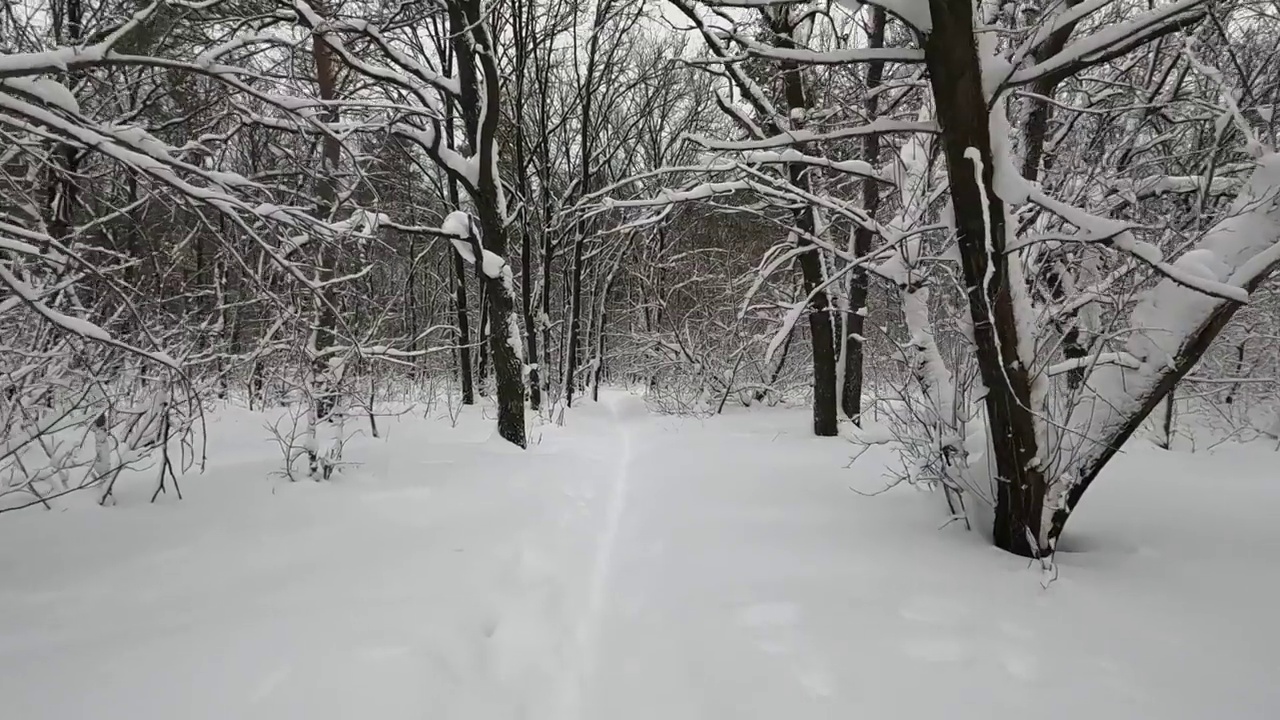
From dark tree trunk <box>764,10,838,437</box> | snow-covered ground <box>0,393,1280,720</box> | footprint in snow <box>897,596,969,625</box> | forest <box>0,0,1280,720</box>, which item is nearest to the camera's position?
snow-covered ground <box>0,393,1280,720</box>

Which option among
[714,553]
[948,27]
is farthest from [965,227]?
[714,553]

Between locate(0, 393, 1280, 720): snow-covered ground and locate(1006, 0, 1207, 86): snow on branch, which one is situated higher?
locate(1006, 0, 1207, 86): snow on branch

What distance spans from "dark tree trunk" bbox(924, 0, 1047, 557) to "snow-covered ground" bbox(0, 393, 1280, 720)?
1.16 ft

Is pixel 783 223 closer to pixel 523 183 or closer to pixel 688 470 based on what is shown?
pixel 688 470

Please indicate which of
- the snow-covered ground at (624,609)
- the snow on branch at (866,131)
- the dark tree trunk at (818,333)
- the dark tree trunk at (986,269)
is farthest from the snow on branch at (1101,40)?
the dark tree trunk at (818,333)

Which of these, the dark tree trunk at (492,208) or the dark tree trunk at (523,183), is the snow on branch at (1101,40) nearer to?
the dark tree trunk at (492,208)

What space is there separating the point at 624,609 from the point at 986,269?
7.73 feet

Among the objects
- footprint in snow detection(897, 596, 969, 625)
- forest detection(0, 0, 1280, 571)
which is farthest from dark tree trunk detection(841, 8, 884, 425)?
footprint in snow detection(897, 596, 969, 625)

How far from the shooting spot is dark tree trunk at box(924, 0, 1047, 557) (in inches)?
113

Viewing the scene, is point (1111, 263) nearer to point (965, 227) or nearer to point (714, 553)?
point (965, 227)

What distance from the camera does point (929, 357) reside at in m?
4.09

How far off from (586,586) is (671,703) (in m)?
1.30

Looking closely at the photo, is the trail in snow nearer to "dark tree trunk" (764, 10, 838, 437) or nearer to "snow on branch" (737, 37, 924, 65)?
"snow on branch" (737, 37, 924, 65)

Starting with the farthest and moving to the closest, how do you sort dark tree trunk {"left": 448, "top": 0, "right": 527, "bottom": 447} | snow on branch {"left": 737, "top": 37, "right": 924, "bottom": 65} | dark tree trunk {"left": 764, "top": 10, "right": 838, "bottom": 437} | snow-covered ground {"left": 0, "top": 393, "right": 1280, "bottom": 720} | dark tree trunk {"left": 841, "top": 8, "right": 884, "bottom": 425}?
1. dark tree trunk {"left": 764, "top": 10, "right": 838, "bottom": 437}
2. dark tree trunk {"left": 841, "top": 8, "right": 884, "bottom": 425}
3. dark tree trunk {"left": 448, "top": 0, "right": 527, "bottom": 447}
4. snow on branch {"left": 737, "top": 37, "right": 924, "bottom": 65}
5. snow-covered ground {"left": 0, "top": 393, "right": 1280, "bottom": 720}
